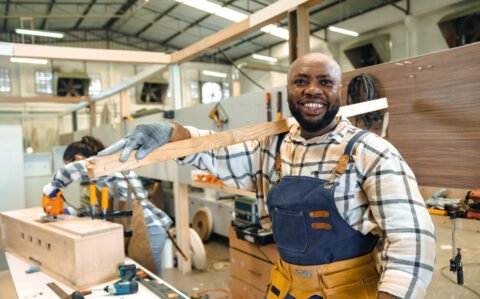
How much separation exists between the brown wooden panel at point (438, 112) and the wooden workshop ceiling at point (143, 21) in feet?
17.5

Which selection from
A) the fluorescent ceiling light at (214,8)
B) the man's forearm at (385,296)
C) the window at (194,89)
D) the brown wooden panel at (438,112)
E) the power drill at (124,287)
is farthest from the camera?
the window at (194,89)

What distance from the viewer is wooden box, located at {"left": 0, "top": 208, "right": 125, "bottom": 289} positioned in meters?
1.62

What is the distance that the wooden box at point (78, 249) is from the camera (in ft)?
5.30

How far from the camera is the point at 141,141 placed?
3.19ft

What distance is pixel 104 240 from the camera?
1683mm

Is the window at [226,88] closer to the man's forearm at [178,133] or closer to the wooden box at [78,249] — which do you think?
the wooden box at [78,249]

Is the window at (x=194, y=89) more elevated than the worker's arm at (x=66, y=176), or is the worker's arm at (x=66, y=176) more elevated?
the window at (x=194, y=89)

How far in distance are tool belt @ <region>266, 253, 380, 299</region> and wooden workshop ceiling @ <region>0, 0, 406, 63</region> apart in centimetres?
603

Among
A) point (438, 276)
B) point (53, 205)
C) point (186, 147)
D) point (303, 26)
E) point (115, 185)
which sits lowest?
point (438, 276)

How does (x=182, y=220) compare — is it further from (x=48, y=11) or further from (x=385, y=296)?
(x=48, y=11)

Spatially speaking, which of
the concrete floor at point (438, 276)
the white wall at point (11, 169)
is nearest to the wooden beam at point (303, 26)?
the concrete floor at point (438, 276)

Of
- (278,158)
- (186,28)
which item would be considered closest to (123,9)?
(186,28)

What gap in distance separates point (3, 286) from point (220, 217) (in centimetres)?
287

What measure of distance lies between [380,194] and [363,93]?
2.63 feet
